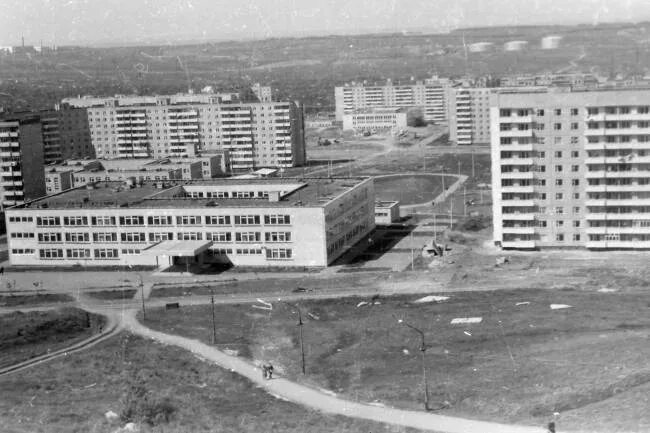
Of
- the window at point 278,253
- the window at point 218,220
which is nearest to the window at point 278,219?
the window at point 278,253

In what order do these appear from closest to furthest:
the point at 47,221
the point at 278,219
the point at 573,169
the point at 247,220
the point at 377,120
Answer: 1. the point at 573,169
2. the point at 278,219
3. the point at 247,220
4. the point at 47,221
5. the point at 377,120

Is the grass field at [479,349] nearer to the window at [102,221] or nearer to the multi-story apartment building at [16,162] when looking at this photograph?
the window at [102,221]

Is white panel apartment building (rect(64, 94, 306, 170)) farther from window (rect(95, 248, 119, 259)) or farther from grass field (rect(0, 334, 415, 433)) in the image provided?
grass field (rect(0, 334, 415, 433))

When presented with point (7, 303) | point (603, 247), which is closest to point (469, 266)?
point (603, 247)

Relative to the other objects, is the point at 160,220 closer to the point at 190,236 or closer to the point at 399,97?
the point at 190,236

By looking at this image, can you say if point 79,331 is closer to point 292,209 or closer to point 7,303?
point 7,303

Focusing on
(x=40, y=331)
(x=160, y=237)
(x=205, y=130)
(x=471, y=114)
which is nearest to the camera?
(x=40, y=331)

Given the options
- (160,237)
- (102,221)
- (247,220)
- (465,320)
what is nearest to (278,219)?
(247,220)
